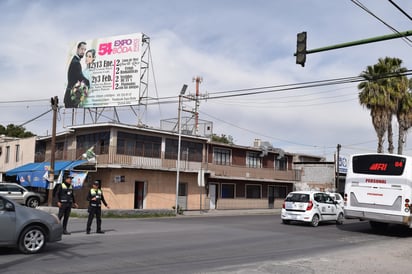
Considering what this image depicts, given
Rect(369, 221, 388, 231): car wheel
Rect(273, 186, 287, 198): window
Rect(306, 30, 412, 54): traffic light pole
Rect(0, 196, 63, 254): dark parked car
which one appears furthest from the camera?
Rect(273, 186, 287, 198): window

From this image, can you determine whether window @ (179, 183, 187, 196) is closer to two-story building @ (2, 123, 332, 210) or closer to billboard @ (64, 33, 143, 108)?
two-story building @ (2, 123, 332, 210)

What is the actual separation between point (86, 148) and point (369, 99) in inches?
797

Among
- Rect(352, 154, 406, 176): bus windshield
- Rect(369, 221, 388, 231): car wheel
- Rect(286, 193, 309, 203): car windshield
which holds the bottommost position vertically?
Rect(369, 221, 388, 231): car wheel

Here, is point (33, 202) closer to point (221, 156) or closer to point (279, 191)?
point (221, 156)

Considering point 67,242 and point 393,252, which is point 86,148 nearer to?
point 67,242

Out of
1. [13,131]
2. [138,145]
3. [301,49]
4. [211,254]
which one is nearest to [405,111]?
[138,145]

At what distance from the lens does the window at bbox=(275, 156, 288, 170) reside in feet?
144

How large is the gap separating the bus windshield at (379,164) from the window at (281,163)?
25.1 meters

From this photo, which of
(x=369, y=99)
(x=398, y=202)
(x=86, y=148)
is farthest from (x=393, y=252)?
(x=86, y=148)

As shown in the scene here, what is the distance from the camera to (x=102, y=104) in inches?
1325

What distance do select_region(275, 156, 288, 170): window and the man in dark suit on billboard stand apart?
19530mm

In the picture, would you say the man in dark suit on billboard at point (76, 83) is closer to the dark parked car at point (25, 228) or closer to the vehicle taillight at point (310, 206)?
the vehicle taillight at point (310, 206)

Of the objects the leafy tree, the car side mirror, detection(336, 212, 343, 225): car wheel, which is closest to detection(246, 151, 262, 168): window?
the leafy tree

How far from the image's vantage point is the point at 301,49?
43.2 ft
